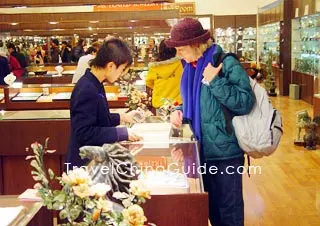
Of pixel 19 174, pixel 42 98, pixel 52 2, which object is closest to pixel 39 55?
pixel 42 98

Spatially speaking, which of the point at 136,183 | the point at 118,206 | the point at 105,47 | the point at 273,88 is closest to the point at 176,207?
the point at 118,206

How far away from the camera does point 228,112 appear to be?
9.09ft

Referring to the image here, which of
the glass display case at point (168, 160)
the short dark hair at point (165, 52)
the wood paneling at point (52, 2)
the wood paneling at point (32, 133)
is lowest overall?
the wood paneling at point (32, 133)

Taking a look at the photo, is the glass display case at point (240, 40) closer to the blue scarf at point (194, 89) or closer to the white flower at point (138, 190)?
the blue scarf at point (194, 89)

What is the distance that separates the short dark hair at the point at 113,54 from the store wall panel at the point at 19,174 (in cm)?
234

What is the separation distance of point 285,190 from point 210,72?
325 cm

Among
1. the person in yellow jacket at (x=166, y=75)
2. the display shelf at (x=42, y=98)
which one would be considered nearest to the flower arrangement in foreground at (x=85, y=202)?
the person in yellow jacket at (x=166, y=75)

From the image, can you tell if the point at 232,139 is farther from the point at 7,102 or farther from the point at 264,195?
the point at 7,102

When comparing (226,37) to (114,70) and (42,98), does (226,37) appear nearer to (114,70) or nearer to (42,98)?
(42,98)

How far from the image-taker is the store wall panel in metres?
4.89

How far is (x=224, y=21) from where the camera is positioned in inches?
771

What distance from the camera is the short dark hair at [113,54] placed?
2.69m

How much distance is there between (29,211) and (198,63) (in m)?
1.22

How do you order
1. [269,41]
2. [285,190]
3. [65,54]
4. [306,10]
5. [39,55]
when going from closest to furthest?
1. [285,190]
2. [306,10]
3. [65,54]
4. [39,55]
5. [269,41]
